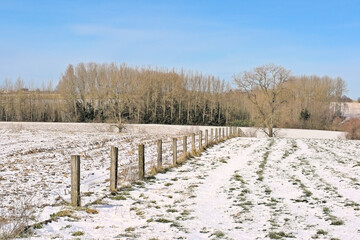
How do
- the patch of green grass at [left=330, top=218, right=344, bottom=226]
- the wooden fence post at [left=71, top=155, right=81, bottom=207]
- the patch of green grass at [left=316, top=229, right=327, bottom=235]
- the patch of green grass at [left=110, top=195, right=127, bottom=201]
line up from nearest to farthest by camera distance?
the patch of green grass at [left=316, top=229, right=327, bottom=235]
the patch of green grass at [left=330, top=218, right=344, bottom=226]
the wooden fence post at [left=71, top=155, right=81, bottom=207]
the patch of green grass at [left=110, top=195, right=127, bottom=201]

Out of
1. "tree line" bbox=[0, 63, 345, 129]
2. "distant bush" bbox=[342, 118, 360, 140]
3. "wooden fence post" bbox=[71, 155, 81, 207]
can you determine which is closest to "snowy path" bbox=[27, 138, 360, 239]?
"wooden fence post" bbox=[71, 155, 81, 207]

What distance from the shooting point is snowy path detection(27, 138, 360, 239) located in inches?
240

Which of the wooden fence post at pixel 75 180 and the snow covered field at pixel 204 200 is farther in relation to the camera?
the wooden fence post at pixel 75 180

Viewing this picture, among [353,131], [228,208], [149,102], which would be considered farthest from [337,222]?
[149,102]

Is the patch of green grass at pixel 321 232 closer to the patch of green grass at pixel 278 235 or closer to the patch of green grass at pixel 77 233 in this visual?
the patch of green grass at pixel 278 235

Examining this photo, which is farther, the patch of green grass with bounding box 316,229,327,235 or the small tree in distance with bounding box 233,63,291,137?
the small tree in distance with bounding box 233,63,291,137

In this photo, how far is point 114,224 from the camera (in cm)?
664

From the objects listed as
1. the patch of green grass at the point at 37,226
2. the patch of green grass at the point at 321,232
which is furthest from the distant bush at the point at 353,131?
the patch of green grass at the point at 37,226

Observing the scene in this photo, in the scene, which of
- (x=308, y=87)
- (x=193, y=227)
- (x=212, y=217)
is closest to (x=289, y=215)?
(x=212, y=217)

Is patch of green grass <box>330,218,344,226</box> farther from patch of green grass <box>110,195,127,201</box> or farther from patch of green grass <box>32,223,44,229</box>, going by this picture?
patch of green grass <box>32,223,44,229</box>

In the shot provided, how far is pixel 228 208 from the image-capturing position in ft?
26.3

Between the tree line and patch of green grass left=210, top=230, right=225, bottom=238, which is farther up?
the tree line

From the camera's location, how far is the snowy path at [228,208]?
609 centimetres

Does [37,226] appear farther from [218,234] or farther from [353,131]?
[353,131]
